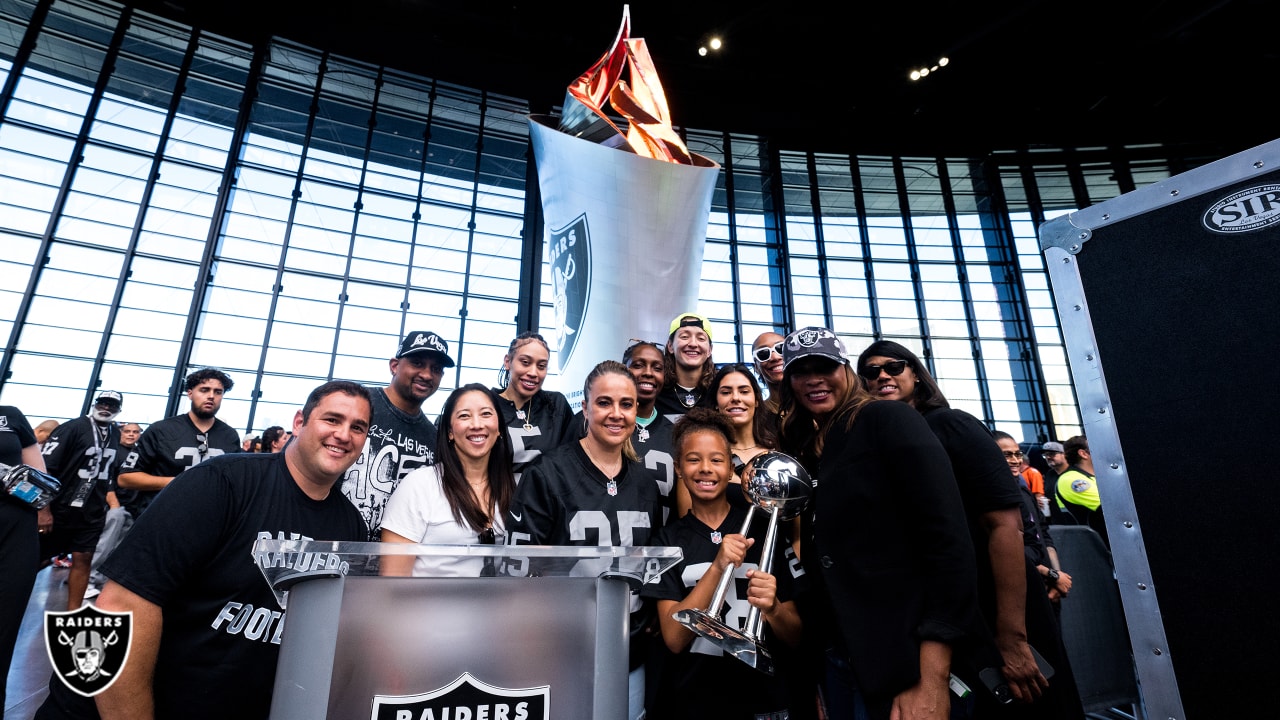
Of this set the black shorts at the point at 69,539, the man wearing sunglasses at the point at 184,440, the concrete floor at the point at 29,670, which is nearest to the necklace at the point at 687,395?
the concrete floor at the point at 29,670

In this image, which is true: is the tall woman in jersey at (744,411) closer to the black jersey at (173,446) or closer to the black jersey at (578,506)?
the black jersey at (578,506)

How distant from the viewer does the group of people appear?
1396 millimetres

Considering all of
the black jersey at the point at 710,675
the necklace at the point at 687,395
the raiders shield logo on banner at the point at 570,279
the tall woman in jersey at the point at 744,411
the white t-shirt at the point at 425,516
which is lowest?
the black jersey at the point at 710,675

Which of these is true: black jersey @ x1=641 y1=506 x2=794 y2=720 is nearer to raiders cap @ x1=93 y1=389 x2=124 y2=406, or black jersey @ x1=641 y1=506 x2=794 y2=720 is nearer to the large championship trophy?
the large championship trophy

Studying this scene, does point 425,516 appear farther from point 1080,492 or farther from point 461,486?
point 1080,492

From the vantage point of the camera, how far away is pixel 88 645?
0.85 metres

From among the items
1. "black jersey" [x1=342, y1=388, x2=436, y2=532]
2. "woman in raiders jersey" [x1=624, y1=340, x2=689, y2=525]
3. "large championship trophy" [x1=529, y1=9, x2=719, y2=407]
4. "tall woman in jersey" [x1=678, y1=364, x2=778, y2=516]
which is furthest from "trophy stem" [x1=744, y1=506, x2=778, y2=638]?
"large championship trophy" [x1=529, y1=9, x2=719, y2=407]

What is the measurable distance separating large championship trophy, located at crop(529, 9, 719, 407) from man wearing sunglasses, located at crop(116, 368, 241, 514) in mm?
2883

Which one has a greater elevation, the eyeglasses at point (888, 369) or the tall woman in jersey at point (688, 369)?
the tall woman in jersey at point (688, 369)

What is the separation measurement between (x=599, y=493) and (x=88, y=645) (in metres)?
1.49

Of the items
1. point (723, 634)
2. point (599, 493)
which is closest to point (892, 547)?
point (723, 634)

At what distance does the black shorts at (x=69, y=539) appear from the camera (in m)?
4.01

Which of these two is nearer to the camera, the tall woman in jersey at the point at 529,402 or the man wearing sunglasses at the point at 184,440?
the tall woman in jersey at the point at 529,402

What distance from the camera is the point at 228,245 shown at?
384 inches
